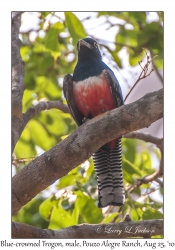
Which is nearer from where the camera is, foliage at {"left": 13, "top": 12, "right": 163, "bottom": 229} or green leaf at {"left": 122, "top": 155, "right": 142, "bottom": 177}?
foliage at {"left": 13, "top": 12, "right": 163, "bottom": 229}

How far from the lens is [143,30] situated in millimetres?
5613

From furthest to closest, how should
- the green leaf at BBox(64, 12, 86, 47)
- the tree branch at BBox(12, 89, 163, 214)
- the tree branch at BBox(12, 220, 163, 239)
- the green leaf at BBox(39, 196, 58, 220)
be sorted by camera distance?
the green leaf at BBox(39, 196, 58, 220), the green leaf at BBox(64, 12, 86, 47), the tree branch at BBox(12, 220, 163, 239), the tree branch at BBox(12, 89, 163, 214)

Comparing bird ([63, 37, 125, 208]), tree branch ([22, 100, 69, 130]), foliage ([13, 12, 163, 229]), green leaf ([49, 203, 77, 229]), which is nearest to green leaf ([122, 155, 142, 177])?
foliage ([13, 12, 163, 229])

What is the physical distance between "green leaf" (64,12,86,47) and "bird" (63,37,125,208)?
0.54 feet

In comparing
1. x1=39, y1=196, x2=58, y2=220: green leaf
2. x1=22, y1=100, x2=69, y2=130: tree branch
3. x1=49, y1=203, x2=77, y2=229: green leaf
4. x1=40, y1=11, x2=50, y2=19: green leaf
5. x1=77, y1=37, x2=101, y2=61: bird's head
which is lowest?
x1=49, y1=203, x2=77, y2=229: green leaf

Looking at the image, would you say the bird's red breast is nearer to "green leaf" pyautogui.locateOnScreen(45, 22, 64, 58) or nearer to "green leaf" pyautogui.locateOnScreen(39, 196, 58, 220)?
"green leaf" pyautogui.locateOnScreen(45, 22, 64, 58)

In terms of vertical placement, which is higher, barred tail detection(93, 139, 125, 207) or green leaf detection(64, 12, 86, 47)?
green leaf detection(64, 12, 86, 47)

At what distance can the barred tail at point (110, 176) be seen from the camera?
4539mm

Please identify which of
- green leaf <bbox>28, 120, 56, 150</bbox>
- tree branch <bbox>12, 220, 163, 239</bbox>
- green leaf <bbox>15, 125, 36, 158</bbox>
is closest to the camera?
tree branch <bbox>12, 220, 163, 239</bbox>

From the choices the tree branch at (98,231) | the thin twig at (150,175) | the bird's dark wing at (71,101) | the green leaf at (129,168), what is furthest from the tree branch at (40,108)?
the tree branch at (98,231)

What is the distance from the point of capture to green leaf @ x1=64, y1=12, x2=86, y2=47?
4645 mm

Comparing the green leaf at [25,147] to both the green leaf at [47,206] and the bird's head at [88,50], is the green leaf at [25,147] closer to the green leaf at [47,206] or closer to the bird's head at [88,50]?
the green leaf at [47,206]
